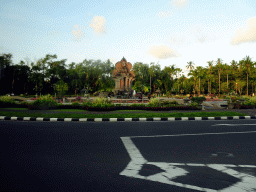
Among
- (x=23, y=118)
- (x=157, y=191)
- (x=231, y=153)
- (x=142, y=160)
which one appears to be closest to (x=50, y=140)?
(x=142, y=160)

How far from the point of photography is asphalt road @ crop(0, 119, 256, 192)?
134 inches

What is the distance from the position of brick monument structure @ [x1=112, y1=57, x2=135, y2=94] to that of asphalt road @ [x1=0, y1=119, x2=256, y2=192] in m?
29.4

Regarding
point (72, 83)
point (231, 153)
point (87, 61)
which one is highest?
point (87, 61)

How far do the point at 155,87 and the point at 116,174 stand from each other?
6442 cm

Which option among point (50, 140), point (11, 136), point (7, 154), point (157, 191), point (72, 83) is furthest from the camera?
point (72, 83)

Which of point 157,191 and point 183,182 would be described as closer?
point 157,191

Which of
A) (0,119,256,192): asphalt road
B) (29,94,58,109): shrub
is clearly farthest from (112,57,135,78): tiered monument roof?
(0,119,256,192): asphalt road

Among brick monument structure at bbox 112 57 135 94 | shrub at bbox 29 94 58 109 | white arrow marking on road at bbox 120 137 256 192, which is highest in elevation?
brick monument structure at bbox 112 57 135 94

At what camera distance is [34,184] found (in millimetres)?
3400

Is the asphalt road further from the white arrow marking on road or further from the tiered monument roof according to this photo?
the tiered monument roof

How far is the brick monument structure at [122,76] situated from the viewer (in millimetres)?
35906

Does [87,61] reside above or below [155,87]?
above

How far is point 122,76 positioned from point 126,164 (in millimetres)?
31772

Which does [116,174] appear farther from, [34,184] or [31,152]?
[31,152]
